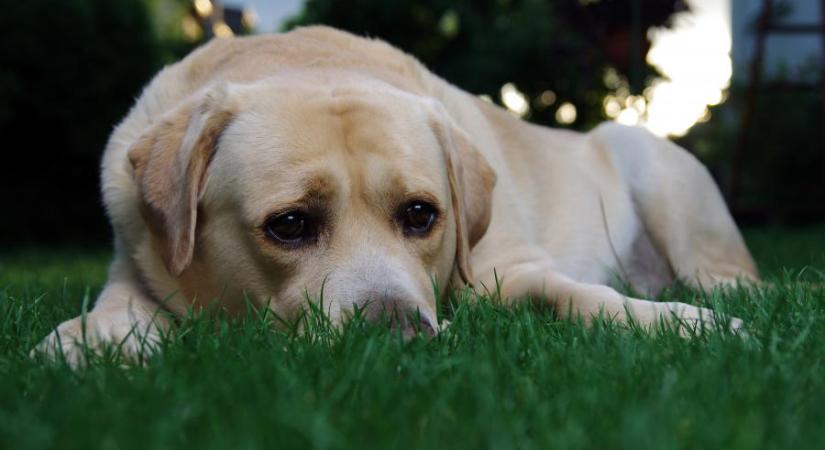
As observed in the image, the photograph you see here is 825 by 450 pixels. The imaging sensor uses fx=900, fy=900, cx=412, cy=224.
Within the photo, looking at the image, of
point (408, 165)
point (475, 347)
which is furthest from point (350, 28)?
point (475, 347)

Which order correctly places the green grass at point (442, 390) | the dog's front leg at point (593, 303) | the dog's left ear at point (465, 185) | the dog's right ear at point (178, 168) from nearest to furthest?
the green grass at point (442, 390)
the dog's front leg at point (593, 303)
the dog's right ear at point (178, 168)
the dog's left ear at point (465, 185)

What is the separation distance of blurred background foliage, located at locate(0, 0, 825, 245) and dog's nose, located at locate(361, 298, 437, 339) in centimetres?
673

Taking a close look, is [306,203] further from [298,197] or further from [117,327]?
[117,327]

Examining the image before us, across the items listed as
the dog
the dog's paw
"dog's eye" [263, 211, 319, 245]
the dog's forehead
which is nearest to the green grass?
the dog's paw

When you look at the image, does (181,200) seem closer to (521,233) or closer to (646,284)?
(521,233)

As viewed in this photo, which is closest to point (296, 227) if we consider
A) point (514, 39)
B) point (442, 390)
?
point (442, 390)

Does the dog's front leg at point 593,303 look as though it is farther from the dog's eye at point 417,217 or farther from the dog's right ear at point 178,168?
the dog's right ear at point 178,168

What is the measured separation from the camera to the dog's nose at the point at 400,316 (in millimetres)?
2170

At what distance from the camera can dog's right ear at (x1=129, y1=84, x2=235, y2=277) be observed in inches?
104

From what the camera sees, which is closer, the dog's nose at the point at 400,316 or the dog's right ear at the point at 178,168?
the dog's nose at the point at 400,316

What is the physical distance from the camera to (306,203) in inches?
99.0

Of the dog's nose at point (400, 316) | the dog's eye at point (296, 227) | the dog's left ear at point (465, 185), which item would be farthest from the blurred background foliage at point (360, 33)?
the dog's nose at point (400, 316)

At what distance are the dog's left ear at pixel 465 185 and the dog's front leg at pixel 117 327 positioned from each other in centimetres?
98

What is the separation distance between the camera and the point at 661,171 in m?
4.34
